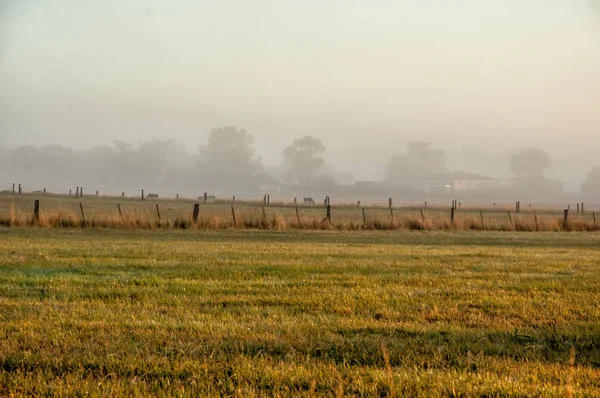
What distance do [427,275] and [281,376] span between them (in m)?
7.98

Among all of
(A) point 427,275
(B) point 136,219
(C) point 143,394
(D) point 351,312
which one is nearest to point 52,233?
(B) point 136,219

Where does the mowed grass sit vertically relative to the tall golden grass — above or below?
below

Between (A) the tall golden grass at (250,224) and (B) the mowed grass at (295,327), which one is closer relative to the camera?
(B) the mowed grass at (295,327)

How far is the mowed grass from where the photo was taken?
5.57m

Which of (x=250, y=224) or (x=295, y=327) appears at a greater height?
(x=250, y=224)

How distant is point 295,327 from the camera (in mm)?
7754

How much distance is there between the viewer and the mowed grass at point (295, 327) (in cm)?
557

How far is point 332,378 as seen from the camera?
562 centimetres

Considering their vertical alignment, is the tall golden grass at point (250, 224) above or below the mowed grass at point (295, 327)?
above

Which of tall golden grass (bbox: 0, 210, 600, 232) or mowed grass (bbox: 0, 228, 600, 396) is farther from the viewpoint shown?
tall golden grass (bbox: 0, 210, 600, 232)

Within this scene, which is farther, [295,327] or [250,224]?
[250,224]

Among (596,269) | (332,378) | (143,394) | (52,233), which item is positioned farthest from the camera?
(52,233)

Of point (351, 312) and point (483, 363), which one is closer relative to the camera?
point (483, 363)

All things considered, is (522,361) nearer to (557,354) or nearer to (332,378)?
(557,354)
